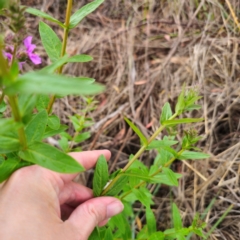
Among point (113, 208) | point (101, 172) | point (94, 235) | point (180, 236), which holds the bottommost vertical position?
point (180, 236)

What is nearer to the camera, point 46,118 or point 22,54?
point 46,118

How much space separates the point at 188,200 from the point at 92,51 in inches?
60.9

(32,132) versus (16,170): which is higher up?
(32,132)

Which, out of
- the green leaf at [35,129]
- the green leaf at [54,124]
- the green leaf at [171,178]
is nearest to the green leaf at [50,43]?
the green leaf at [54,124]

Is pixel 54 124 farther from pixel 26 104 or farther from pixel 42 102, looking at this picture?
pixel 26 104

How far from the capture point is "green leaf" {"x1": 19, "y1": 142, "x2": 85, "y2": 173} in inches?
41.6

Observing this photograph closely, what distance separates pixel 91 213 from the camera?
1472 millimetres

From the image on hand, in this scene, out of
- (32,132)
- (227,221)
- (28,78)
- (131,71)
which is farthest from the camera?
(131,71)

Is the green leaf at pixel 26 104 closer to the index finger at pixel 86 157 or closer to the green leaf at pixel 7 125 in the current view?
the green leaf at pixel 7 125

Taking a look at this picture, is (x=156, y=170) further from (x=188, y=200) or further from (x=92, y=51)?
(x=92, y=51)

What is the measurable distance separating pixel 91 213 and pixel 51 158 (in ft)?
1.52

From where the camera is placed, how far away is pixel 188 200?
2496mm

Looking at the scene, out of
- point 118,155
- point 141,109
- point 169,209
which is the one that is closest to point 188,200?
point 169,209

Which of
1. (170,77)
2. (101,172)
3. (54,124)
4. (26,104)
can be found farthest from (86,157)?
(170,77)
